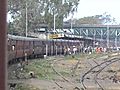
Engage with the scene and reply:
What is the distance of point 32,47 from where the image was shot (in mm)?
27078

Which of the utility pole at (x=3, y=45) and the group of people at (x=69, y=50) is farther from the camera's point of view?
the group of people at (x=69, y=50)

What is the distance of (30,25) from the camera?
41.2 meters

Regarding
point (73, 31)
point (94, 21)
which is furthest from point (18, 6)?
point (94, 21)

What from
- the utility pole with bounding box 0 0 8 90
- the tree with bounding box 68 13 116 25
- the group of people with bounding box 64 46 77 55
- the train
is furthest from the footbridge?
the utility pole with bounding box 0 0 8 90

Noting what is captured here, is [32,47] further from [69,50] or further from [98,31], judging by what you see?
[98,31]

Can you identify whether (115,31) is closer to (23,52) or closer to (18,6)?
(18,6)

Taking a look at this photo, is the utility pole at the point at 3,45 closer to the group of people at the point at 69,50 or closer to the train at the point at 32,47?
the train at the point at 32,47

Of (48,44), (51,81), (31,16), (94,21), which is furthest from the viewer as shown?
(94,21)

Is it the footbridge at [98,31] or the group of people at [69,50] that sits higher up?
the footbridge at [98,31]

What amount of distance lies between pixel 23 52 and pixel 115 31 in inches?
1815

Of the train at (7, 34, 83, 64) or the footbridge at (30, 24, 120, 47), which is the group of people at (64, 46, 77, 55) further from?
the footbridge at (30, 24, 120, 47)

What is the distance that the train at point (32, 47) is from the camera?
62.4 feet

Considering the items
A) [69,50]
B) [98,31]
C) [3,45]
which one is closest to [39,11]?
[69,50]

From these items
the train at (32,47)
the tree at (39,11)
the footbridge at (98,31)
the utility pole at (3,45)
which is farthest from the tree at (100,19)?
the utility pole at (3,45)
